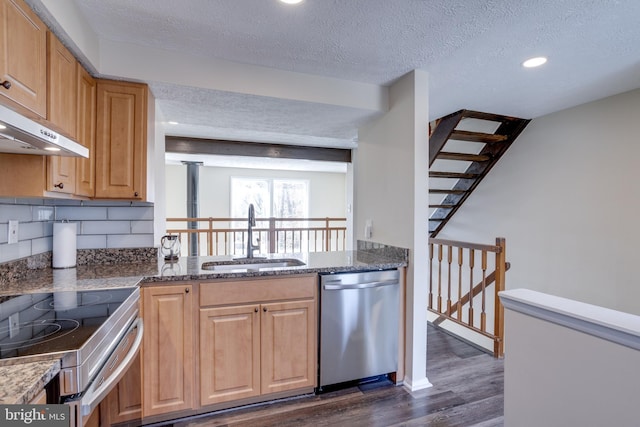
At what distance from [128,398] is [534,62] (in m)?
3.29

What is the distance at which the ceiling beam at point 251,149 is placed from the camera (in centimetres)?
436

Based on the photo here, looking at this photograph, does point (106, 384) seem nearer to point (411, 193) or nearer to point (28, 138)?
point (28, 138)

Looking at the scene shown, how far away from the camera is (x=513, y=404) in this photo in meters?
1.37

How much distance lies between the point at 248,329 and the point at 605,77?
3.15 metres

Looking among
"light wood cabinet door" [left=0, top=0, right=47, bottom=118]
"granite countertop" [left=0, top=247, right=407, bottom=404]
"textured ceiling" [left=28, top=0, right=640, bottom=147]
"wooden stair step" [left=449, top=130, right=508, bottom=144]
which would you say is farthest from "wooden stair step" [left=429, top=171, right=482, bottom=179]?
"light wood cabinet door" [left=0, top=0, right=47, bottom=118]

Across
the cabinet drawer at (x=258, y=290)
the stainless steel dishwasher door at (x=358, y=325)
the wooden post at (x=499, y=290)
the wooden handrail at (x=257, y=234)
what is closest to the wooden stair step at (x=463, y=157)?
the wooden post at (x=499, y=290)

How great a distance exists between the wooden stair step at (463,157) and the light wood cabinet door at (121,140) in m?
2.71

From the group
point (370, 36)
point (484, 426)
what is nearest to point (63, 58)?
point (370, 36)

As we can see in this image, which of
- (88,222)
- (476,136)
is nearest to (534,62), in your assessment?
(476,136)

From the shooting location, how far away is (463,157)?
11.2 ft

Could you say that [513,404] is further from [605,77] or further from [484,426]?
[605,77]

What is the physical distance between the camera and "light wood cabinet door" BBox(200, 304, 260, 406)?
1.89 metres

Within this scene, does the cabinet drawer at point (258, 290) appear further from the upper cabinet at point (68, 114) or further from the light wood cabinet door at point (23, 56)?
the light wood cabinet door at point (23, 56)

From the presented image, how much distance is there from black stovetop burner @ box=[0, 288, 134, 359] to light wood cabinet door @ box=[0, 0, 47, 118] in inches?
32.8
